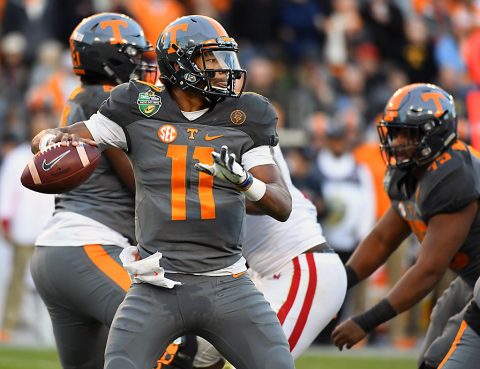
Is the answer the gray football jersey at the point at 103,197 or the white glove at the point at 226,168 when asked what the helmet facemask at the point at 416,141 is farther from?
the white glove at the point at 226,168

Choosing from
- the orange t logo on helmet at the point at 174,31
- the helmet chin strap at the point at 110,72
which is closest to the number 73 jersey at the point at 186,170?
the orange t logo on helmet at the point at 174,31

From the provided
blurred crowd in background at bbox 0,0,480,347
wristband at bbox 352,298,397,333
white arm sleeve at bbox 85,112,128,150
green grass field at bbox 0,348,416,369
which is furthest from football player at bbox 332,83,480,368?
blurred crowd in background at bbox 0,0,480,347

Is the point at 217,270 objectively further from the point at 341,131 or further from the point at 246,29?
the point at 246,29

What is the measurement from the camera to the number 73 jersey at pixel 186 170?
14.6 ft

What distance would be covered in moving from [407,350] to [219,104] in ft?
19.3

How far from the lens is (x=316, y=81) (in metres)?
12.4

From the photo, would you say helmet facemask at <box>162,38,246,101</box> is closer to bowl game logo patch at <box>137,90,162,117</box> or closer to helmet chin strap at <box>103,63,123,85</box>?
bowl game logo patch at <box>137,90,162,117</box>

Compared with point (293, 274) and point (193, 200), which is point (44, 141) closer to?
point (193, 200)

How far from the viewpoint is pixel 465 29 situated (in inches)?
508

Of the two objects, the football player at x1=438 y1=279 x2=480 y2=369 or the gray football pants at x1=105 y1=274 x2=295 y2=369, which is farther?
the football player at x1=438 y1=279 x2=480 y2=369

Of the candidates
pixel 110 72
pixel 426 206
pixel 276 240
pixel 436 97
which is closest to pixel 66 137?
pixel 110 72

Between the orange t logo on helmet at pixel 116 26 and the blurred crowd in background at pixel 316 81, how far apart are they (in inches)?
166

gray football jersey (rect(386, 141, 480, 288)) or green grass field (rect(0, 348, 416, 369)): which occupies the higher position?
gray football jersey (rect(386, 141, 480, 288))

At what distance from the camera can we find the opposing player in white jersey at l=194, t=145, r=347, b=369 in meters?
5.35
